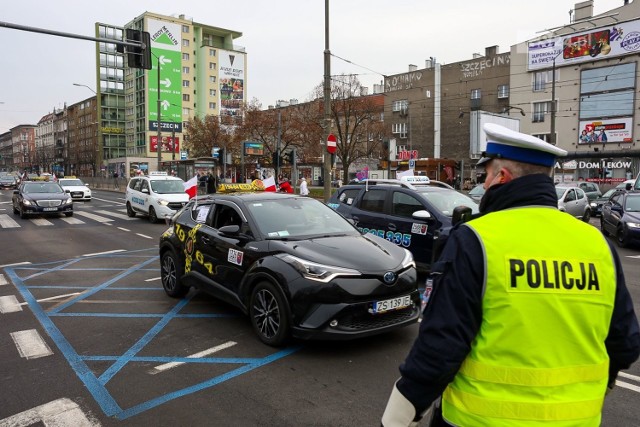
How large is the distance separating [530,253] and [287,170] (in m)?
57.5

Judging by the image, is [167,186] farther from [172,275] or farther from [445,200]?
[445,200]

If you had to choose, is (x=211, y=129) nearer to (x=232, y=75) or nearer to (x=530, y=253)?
(x=232, y=75)

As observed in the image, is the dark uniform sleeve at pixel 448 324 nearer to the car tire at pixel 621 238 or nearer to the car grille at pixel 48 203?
the car tire at pixel 621 238

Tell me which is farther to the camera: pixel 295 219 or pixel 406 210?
pixel 406 210

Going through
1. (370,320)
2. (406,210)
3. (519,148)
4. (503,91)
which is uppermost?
(503,91)

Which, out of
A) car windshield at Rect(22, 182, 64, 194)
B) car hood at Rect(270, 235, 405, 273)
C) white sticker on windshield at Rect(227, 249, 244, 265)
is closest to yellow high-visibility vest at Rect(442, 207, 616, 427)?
car hood at Rect(270, 235, 405, 273)

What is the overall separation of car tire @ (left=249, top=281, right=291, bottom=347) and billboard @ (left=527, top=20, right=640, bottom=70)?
44925mm

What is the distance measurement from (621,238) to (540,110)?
121 feet

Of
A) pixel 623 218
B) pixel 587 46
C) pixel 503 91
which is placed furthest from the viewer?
pixel 503 91

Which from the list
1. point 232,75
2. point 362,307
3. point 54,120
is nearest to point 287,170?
point 232,75

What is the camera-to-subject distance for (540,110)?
4547 centimetres

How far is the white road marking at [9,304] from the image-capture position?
6.65m

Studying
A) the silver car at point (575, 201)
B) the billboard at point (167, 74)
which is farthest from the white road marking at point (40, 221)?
the billboard at point (167, 74)

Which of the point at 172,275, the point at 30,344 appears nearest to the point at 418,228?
the point at 172,275
